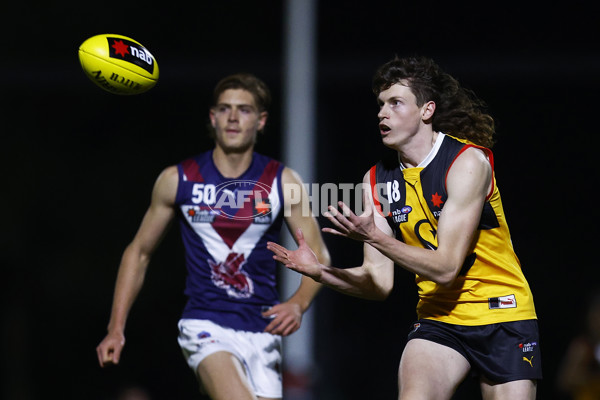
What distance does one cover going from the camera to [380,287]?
153 inches

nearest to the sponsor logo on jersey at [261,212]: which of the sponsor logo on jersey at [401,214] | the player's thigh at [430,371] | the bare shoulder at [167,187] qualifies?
the bare shoulder at [167,187]

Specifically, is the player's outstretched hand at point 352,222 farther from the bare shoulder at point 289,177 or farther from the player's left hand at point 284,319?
the bare shoulder at point 289,177

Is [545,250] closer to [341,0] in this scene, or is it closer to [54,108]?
[341,0]

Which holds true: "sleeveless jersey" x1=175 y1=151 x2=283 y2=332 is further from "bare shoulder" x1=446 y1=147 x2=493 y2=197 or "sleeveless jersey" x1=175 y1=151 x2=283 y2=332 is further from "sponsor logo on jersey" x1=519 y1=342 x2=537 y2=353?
"sponsor logo on jersey" x1=519 y1=342 x2=537 y2=353

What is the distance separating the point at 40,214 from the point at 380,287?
24.7 feet

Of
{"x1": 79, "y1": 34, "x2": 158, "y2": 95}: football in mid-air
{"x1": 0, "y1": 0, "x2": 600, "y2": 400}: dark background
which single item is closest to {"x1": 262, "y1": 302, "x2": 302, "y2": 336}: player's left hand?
{"x1": 79, "y1": 34, "x2": 158, "y2": 95}: football in mid-air

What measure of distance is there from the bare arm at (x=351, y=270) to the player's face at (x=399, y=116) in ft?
0.90

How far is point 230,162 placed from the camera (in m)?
4.72

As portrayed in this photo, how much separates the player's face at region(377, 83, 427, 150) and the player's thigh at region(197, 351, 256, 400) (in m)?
1.32

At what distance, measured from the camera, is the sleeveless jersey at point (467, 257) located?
3672 millimetres

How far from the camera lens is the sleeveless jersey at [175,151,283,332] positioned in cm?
453

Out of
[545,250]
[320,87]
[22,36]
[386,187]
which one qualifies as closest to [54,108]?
[22,36]

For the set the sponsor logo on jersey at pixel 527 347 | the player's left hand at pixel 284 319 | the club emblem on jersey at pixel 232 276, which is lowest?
the sponsor logo on jersey at pixel 527 347

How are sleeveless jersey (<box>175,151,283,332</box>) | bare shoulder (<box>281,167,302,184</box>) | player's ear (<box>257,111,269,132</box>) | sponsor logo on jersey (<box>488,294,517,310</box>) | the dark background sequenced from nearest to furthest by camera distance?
1. sponsor logo on jersey (<box>488,294,517,310</box>)
2. sleeveless jersey (<box>175,151,283,332</box>)
3. bare shoulder (<box>281,167,302,184</box>)
4. player's ear (<box>257,111,269,132</box>)
5. the dark background
